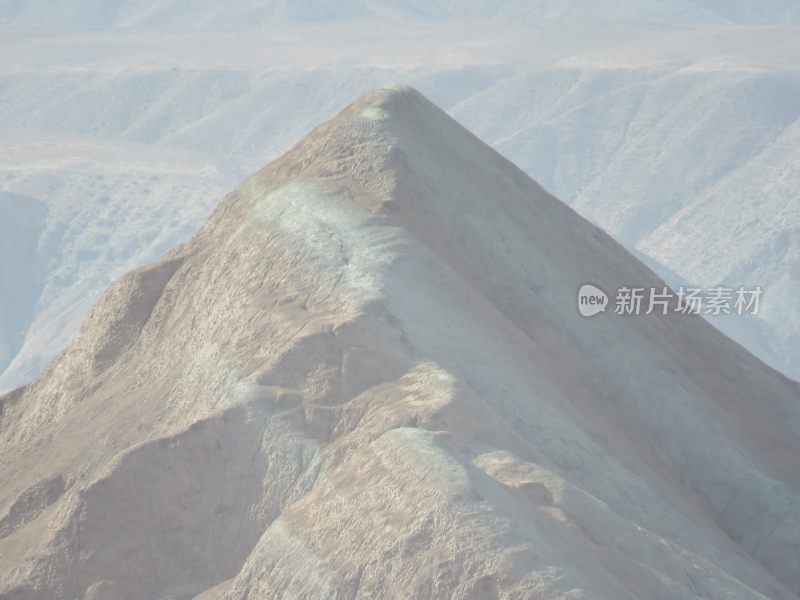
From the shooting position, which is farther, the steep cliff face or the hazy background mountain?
the hazy background mountain

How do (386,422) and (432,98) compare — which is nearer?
(386,422)

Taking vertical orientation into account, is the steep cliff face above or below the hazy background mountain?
below

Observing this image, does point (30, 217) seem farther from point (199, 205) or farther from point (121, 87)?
point (121, 87)

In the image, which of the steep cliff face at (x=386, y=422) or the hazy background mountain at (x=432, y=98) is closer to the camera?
the steep cliff face at (x=386, y=422)

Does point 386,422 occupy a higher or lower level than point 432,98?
lower
